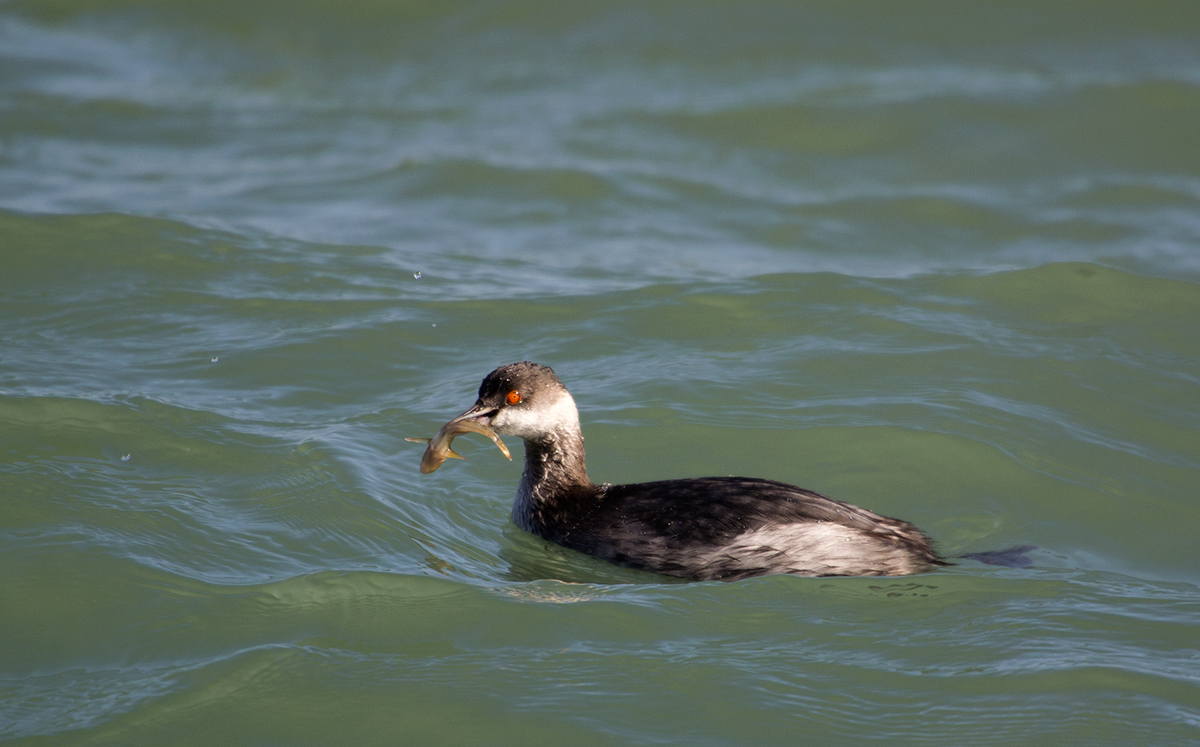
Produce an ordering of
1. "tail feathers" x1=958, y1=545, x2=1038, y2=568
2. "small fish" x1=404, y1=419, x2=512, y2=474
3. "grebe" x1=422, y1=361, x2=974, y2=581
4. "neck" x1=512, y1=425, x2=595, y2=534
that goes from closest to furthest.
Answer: "grebe" x1=422, y1=361, x2=974, y2=581, "tail feathers" x1=958, y1=545, x2=1038, y2=568, "small fish" x1=404, y1=419, x2=512, y2=474, "neck" x1=512, y1=425, x2=595, y2=534

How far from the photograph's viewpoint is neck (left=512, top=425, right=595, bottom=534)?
7.20m

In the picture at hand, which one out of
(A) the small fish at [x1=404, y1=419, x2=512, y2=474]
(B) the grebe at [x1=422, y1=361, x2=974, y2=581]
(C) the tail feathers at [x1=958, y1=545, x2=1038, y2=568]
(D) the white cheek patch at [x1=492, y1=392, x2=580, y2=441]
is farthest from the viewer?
(D) the white cheek patch at [x1=492, y1=392, x2=580, y2=441]

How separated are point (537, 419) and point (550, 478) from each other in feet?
1.16

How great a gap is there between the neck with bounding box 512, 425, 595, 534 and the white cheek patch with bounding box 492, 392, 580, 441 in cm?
4

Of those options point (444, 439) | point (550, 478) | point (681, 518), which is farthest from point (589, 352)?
point (681, 518)

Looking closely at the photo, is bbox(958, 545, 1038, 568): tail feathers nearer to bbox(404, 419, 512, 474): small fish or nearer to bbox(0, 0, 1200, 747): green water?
bbox(0, 0, 1200, 747): green water

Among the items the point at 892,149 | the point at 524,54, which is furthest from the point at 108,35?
the point at 892,149

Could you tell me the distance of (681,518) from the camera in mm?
6484

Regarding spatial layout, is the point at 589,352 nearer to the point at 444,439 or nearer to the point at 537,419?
the point at 537,419

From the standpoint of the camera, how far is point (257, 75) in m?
16.6

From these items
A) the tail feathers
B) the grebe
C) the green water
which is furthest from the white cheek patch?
the tail feathers

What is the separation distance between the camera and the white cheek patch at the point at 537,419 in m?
7.09

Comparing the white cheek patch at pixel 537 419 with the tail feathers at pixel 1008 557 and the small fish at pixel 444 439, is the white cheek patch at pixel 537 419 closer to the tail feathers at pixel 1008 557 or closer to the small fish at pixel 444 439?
the small fish at pixel 444 439

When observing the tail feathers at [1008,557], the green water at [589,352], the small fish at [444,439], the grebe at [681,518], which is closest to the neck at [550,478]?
the grebe at [681,518]
